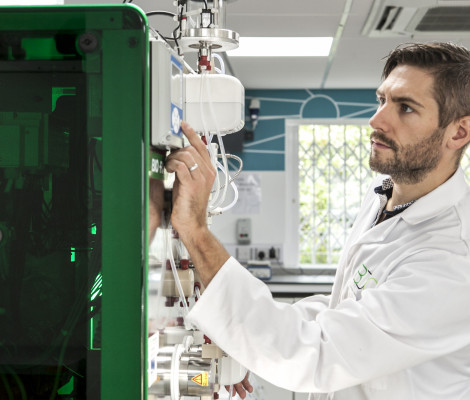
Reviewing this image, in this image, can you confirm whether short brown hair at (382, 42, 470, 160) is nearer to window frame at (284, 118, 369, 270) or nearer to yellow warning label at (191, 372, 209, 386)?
yellow warning label at (191, 372, 209, 386)

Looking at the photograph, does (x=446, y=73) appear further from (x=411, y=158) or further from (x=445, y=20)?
(x=445, y=20)

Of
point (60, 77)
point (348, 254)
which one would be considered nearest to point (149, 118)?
point (60, 77)

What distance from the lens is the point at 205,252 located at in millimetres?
1118

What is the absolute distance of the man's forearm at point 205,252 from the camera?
3.58ft

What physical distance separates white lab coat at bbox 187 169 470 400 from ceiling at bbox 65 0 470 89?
98cm

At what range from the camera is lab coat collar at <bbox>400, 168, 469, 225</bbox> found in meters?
1.43

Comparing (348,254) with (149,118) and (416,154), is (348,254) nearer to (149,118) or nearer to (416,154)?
(416,154)

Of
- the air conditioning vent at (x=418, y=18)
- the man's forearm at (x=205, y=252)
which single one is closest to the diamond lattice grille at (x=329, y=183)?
the air conditioning vent at (x=418, y=18)

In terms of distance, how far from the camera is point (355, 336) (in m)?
1.18

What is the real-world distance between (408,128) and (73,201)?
88 cm

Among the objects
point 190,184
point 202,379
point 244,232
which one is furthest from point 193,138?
point 244,232

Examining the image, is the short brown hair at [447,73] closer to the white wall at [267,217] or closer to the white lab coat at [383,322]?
the white lab coat at [383,322]

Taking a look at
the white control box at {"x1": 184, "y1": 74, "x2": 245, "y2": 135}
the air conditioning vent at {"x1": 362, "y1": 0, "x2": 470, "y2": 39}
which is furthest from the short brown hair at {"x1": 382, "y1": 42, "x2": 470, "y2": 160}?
the air conditioning vent at {"x1": 362, "y1": 0, "x2": 470, "y2": 39}

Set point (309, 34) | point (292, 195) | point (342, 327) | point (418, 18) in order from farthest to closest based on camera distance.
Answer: point (292, 195)
point (309, 34)
point (418, 18)
point (342, 327)
